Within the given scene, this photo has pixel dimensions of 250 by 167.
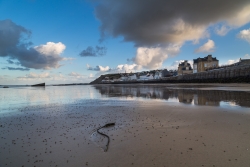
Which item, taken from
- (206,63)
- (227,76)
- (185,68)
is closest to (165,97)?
(227,76)

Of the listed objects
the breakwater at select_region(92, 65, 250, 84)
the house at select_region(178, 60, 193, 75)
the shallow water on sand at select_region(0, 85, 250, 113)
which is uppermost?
the house at select_region(178, 60, 193, 75)

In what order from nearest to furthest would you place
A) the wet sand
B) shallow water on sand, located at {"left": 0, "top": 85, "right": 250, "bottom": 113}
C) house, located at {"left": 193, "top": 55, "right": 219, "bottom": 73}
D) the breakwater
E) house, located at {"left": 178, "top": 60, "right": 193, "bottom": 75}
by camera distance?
the wet sand
shallow water on sand, located at {"left": 0, "top": 85, "right": 250, "bottom": 113}
the breakwater
house, located at {"left": 193, "top": 55, "right": 219, "bottom": 73}
house, located at {"left": 178, "top": 60, "right": 193, "bottom": 75}

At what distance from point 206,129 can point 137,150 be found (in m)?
3.28

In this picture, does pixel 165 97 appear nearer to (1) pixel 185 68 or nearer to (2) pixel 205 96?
(2) pixel 205 96

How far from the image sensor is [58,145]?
200 inches

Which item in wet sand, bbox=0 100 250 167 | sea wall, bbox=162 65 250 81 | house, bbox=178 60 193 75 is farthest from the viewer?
house, bbox=178 60 193 75

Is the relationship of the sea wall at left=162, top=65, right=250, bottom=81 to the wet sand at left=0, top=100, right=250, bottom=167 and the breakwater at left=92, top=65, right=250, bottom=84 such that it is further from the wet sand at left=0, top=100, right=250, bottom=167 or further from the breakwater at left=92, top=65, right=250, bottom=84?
the wet sand at left=0, top=100, right=250, bottom=167

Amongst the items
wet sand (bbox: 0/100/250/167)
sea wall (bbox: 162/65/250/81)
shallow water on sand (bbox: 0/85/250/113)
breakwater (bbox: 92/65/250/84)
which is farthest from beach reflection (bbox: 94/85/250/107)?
sea wall (bbox: 162/65/250/81)

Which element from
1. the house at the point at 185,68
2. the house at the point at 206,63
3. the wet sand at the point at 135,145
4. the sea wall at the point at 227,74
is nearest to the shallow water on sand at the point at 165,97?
the wet sand at the point at 135,145

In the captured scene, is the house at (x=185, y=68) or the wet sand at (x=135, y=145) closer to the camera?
the wet sand at (x=135, y=145)

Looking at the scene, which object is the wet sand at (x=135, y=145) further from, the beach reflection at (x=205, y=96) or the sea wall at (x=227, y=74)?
the sea wall at (x=227, y=74)

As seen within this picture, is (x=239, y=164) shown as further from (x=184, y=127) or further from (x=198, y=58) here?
(x=198, y=58)

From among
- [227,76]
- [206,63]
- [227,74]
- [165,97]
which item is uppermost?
[206,63]

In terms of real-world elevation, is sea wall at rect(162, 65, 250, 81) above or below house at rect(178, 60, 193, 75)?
below
